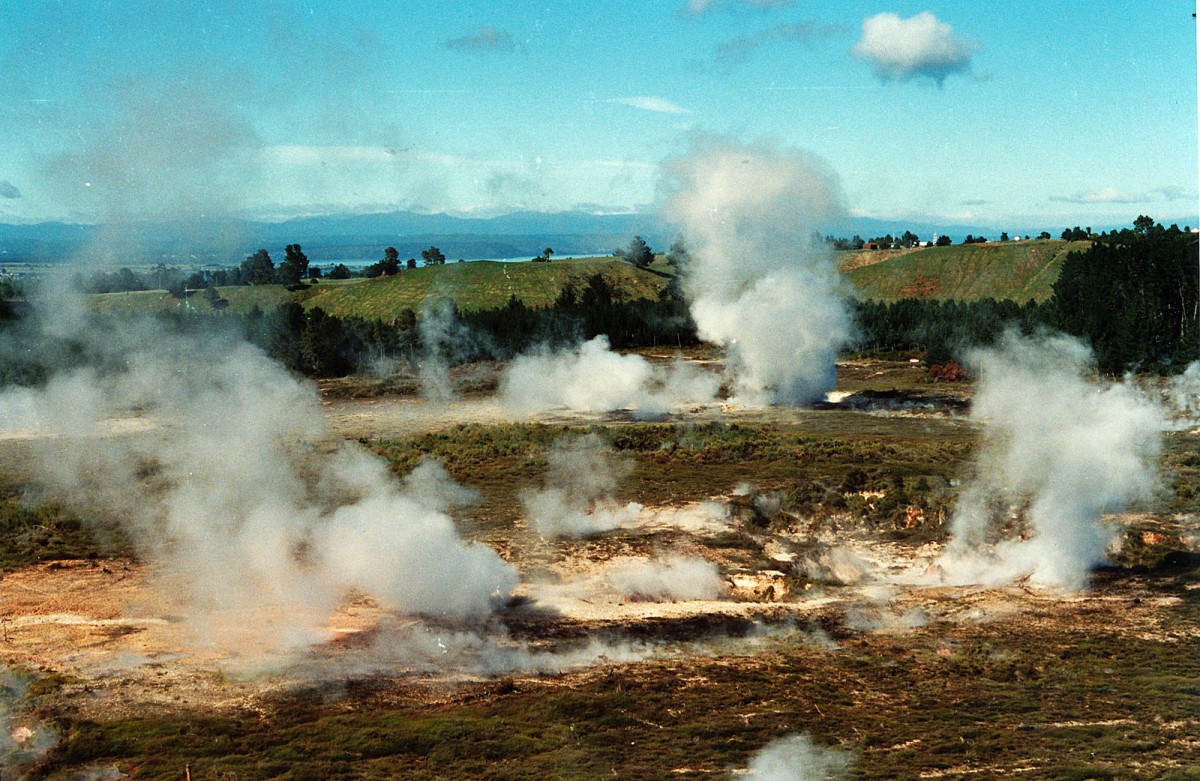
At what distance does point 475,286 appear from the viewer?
131m

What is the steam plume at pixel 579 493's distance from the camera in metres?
35.6

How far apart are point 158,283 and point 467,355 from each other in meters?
44.7

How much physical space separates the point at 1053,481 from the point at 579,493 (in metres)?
17.7

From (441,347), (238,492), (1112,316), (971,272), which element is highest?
(971,272)

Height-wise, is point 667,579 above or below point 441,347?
below

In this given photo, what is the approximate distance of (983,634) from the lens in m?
24.6

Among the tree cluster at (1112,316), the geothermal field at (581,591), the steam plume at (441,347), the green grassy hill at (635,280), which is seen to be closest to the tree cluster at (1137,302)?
the tree cluster at (1112,316)

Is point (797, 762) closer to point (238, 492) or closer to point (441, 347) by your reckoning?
point (238, 492)

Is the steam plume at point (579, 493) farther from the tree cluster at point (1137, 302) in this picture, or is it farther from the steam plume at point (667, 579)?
the tree cluster at point (1137, 302)

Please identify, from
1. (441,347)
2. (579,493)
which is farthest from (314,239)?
(579,493)

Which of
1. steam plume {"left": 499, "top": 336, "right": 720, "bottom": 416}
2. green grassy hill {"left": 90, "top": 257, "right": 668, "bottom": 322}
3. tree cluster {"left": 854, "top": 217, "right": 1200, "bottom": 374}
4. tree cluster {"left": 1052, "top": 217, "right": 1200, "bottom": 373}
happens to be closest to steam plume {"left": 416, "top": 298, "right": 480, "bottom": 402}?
steam plume {"left": 499, "top": 336, "right": 720, "bottom": 416}

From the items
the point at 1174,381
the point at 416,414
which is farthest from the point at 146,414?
the point at 1174,381

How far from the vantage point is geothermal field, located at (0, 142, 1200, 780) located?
19.0m

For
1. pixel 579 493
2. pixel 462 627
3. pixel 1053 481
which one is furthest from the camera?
pixel 579 493
